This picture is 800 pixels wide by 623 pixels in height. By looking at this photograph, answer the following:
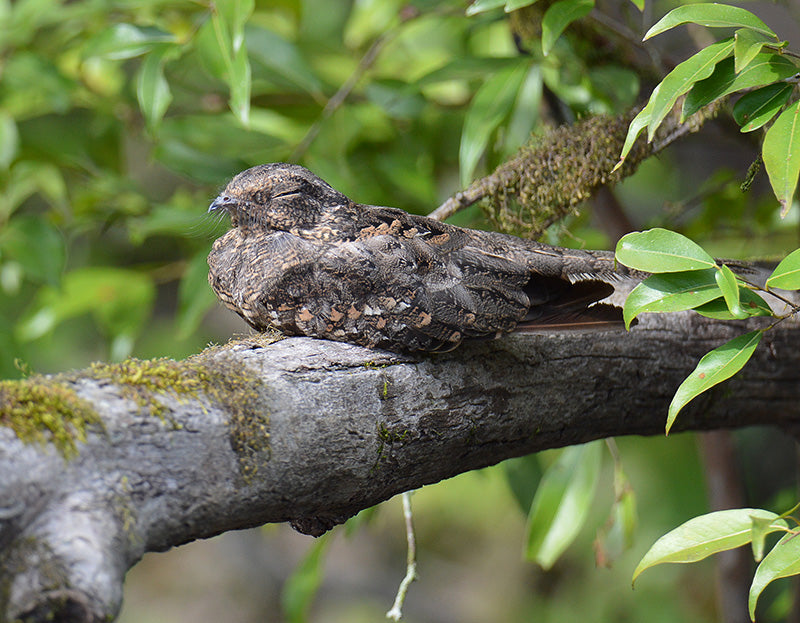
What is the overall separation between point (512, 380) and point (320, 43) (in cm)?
202

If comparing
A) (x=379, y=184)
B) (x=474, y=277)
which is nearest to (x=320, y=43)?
(x=379, y=184)

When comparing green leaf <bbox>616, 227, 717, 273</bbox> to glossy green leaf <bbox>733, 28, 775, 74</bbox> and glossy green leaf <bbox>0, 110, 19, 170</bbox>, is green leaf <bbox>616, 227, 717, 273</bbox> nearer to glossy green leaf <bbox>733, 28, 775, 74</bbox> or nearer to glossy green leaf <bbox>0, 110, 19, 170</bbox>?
glossy green leaf <bbox>733, 28, 775, 74</bbox>

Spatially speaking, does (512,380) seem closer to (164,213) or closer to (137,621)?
(164,213)

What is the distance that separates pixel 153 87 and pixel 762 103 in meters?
1.28

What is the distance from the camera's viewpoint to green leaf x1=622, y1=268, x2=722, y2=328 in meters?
0.97

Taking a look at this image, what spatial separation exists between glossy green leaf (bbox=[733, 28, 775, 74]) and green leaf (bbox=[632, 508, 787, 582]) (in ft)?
1.88

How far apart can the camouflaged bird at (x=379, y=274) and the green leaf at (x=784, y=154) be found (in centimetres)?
43

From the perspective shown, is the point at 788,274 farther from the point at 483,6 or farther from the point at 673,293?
the point at 483,6

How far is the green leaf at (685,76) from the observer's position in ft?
3.15

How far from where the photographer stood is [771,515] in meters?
0.95

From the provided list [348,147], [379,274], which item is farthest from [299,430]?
[348,147]

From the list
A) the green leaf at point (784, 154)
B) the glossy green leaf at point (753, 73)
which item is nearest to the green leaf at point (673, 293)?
the green leaf at point (784, 154)

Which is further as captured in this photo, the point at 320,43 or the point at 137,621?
the point at 137,621

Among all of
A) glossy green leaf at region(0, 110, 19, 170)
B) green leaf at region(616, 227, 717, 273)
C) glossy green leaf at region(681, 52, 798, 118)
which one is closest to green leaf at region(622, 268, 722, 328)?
green leaf at region(616, 227, 717, 273)
